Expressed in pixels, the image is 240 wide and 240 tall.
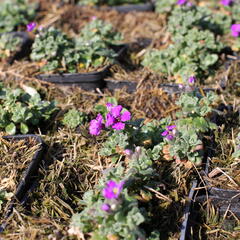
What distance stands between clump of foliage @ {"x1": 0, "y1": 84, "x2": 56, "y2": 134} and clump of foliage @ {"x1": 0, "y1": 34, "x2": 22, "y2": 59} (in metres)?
0.82

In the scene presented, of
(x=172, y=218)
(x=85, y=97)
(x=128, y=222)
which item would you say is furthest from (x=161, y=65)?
(x=128, y=222)

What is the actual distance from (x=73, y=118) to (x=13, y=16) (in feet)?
6.95

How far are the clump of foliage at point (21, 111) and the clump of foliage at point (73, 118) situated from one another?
143 millimetres

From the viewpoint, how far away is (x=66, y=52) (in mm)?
3176

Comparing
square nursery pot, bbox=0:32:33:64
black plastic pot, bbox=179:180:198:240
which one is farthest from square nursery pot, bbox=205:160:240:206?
square nursery pot, bbox=0:32:33:64

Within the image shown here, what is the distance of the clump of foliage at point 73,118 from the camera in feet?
8.86

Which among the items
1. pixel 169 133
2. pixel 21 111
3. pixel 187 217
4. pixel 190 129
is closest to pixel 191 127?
pixel 190 129

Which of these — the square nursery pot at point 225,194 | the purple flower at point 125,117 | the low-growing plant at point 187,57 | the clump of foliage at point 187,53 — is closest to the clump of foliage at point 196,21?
the clump of foliage at point 187,53

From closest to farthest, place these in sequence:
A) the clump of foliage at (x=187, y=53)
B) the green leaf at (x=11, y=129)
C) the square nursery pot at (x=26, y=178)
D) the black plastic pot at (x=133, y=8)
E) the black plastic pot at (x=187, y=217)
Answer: the black plastic pot at (x=187, y=217)
the square nursery pot at (x=26, y=178)
the green leaf at (x=11, y=129)
the clump of foliage at (x=187, y=53)
the black plastic pot at (x=133, y=8)

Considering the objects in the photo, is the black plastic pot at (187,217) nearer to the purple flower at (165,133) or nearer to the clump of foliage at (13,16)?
the purple flower at (165,133)

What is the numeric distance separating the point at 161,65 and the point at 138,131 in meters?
1.06

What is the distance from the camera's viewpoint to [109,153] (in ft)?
7.43

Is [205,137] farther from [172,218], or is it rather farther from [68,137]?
[68,137]

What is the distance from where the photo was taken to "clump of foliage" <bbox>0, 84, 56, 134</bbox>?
2.60 m
